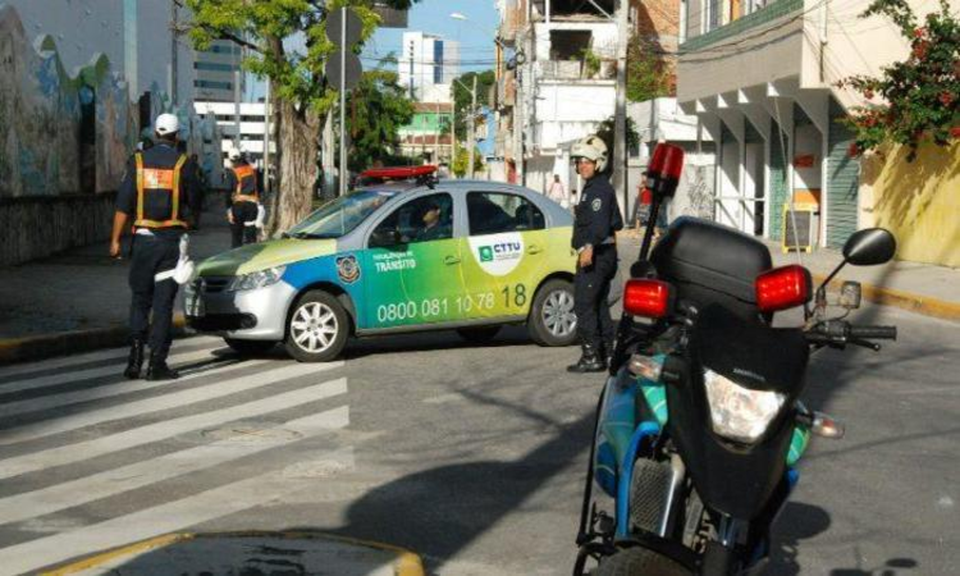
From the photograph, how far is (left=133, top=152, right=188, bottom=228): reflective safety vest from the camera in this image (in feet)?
37.9

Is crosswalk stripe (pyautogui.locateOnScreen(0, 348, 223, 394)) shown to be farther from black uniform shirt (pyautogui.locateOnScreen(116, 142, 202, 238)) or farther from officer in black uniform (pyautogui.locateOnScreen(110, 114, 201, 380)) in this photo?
black uniform shirt (pyautogui.locateOnScreen(116, 142, 202, 238))

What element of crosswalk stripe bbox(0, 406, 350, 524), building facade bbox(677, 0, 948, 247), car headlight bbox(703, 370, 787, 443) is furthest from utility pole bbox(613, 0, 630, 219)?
car headlight bbox(703, 370, 787, 443)

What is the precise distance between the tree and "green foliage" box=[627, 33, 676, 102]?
33751 millimetres

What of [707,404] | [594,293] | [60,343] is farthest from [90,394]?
[707,404]

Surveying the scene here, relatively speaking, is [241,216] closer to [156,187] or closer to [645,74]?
[156,187]

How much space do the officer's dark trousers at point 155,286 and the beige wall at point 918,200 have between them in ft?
49.3

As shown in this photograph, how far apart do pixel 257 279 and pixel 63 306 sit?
4983mm

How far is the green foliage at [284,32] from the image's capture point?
2753 centimetres

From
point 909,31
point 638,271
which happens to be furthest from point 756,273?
point 909,31

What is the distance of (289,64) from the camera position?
28531 millimetres

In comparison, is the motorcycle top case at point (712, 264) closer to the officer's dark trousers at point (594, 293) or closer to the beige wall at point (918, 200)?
the officer's dark trousers at point (594, 293)

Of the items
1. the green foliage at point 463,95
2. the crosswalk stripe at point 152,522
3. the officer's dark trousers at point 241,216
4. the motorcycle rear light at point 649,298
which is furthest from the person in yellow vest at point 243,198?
the green foliage at point 463,95

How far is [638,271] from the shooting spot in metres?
4.93

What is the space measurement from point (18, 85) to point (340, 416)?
16.6 m
